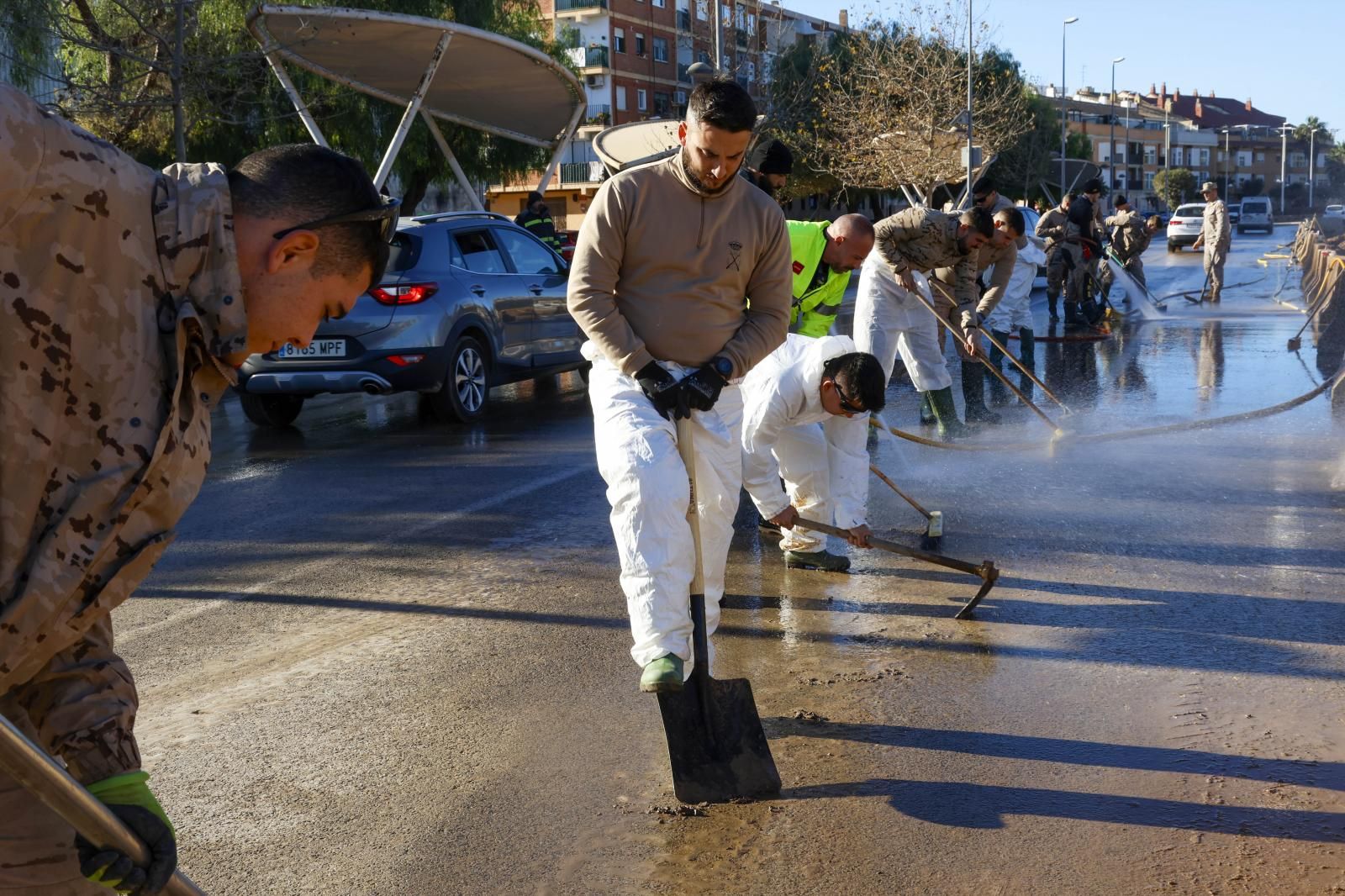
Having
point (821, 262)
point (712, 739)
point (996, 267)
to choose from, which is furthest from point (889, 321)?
point (712, 739)

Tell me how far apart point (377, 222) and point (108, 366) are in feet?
1.49

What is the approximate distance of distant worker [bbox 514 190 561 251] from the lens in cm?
1534

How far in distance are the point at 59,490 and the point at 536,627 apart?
140 inches

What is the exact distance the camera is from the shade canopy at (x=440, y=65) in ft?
53.1

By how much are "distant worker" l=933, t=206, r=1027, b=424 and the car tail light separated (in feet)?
12.9

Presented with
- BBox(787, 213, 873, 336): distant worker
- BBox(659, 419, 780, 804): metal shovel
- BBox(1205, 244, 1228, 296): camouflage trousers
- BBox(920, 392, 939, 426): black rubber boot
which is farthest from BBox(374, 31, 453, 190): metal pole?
BBox(659, 419, 780, 804): metal shovel

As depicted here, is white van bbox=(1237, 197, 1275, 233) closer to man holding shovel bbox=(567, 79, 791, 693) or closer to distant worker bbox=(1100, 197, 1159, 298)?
distant worker bbox=(1100, 197, 1159, 298)

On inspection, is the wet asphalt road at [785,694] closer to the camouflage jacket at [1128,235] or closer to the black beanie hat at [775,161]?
the black beanie hat at [775,161]

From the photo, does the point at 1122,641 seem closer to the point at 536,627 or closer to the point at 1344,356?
the point at 536,627

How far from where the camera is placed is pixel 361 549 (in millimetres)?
6738

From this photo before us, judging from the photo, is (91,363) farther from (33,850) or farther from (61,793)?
(33,850)

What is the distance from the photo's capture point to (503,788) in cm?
382

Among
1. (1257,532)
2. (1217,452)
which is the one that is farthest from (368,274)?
(1217,452)

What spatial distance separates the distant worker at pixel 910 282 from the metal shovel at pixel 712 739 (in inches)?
217
